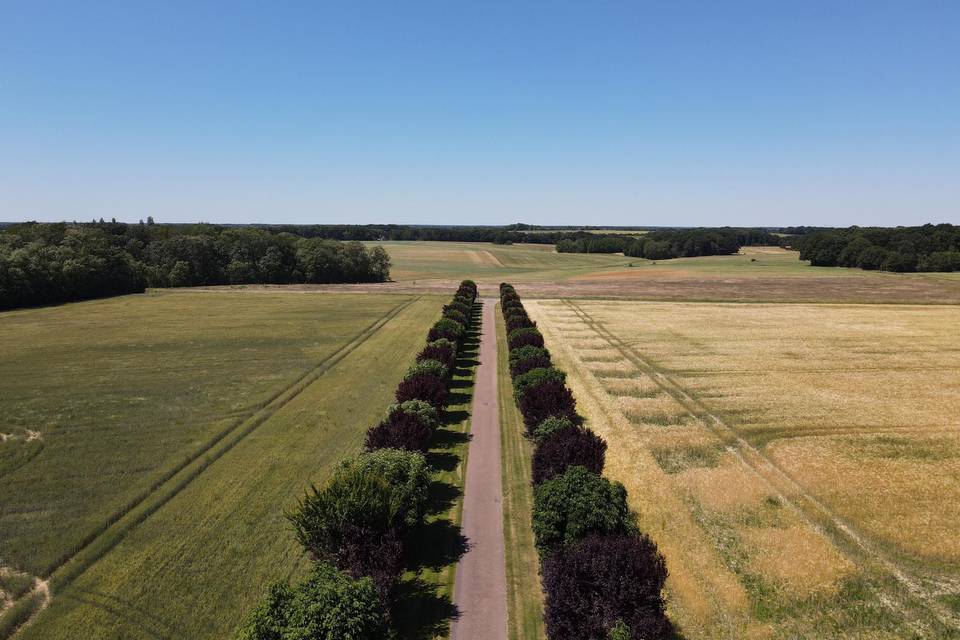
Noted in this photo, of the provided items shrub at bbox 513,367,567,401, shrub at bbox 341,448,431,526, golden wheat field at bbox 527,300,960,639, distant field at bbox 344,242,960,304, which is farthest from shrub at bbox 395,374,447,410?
distant field at bbox 344,242,960,304

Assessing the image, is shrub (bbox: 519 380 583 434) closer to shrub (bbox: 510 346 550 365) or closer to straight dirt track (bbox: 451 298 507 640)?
straight dirt track (bbox: 451 298 507 640)

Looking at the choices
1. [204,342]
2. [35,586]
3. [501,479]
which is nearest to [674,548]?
[501,479]

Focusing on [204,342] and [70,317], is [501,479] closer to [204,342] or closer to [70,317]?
[204,342]

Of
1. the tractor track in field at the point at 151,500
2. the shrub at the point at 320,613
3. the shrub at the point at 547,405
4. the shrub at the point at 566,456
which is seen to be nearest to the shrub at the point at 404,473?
the shrub at the point at 320,613

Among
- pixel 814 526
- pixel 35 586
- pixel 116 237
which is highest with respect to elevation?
pixel 116 237

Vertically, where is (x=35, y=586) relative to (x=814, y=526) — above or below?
below

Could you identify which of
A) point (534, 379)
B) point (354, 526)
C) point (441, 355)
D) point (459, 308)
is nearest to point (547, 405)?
point (534, 379)
